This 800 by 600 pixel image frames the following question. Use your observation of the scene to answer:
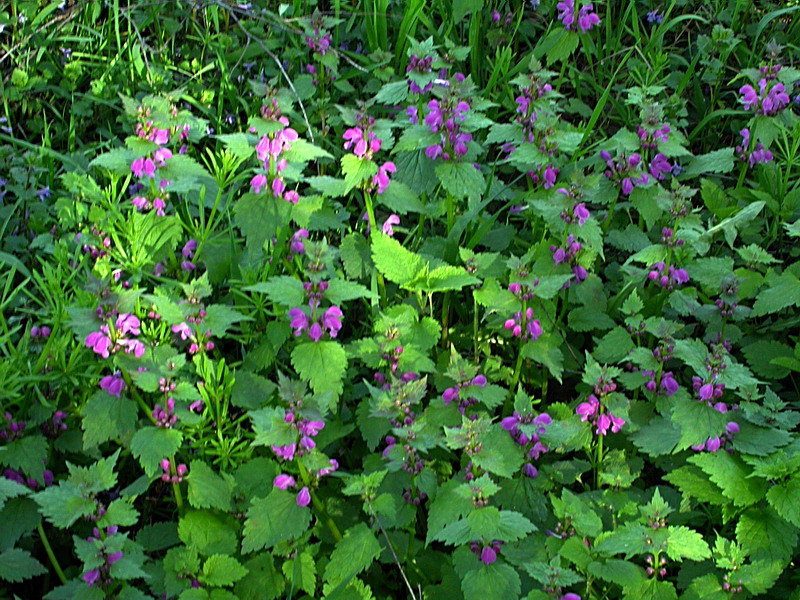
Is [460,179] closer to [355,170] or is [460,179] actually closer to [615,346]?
[355,170]

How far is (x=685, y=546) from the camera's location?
76.7 inches

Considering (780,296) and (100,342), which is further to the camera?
(780,296)

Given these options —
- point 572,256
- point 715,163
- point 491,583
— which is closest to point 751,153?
point 715,163

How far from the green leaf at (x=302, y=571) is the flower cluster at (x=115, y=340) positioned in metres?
0.63

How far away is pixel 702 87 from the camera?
164 inches

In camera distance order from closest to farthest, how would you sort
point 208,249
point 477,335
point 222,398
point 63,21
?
1. point 222,398
2. point 477,335
3. point 208,249
4. point 63,21

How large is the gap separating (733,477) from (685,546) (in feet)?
1.01

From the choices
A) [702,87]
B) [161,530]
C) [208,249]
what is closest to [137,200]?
[208,249]

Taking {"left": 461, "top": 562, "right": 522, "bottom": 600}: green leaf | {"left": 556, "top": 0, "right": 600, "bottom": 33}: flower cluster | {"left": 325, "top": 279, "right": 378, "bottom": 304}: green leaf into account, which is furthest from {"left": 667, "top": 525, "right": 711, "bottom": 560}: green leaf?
{"left": 556, "top": 0, "right": 600, "bottom": 33}: flower cluster

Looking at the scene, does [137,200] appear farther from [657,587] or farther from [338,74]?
[657,587]

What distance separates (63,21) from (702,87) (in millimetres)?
3104

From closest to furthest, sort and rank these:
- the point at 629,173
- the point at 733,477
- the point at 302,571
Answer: the point at 302,571 → the point at 733,477 → the point at 629,173

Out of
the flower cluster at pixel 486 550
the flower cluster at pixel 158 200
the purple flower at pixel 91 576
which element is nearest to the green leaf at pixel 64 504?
the purple flower at pixel 91 576

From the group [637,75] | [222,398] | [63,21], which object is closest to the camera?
[222,398]
